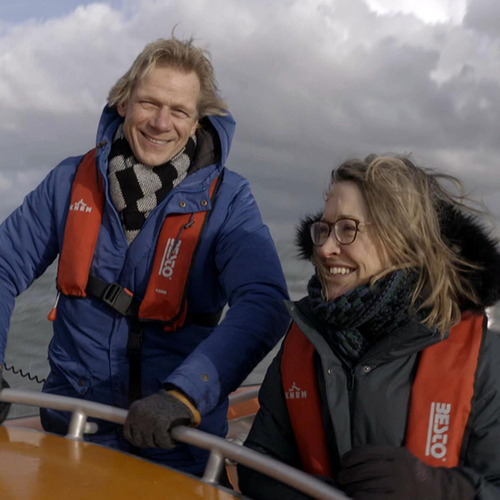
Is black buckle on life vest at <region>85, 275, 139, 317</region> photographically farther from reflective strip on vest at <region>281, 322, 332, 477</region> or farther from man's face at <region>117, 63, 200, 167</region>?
reflective strip on vest at <region>281, 322, 332, 477</region>

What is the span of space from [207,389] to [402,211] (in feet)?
2.12

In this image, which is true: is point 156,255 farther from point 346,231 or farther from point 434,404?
point 434,404

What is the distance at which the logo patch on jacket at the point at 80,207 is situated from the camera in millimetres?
2277

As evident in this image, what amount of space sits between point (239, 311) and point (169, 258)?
13.2 inches

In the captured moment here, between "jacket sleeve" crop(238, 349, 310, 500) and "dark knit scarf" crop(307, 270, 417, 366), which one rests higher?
"dark knit scarf" crop(307, 270, 417, 366)

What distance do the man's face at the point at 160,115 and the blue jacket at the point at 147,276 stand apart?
0.10 meters

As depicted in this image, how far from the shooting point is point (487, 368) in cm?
142

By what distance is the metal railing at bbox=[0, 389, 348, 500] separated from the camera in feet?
4.33

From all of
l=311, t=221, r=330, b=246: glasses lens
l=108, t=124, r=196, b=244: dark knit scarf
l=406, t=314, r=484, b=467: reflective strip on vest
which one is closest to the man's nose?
l=108, t=124, r=196, b=244: dark knit scarf

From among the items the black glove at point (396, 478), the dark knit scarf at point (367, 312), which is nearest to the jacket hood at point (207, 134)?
the dark knit scarf at point (367, 312)

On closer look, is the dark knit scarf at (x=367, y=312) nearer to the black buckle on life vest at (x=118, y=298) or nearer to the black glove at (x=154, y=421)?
the black glove at (x=154, y=421)

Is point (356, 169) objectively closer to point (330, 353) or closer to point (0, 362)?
point (330, 353)

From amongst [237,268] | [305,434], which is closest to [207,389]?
[305,434]

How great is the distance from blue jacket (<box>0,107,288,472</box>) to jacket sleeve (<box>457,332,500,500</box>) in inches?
26.6
